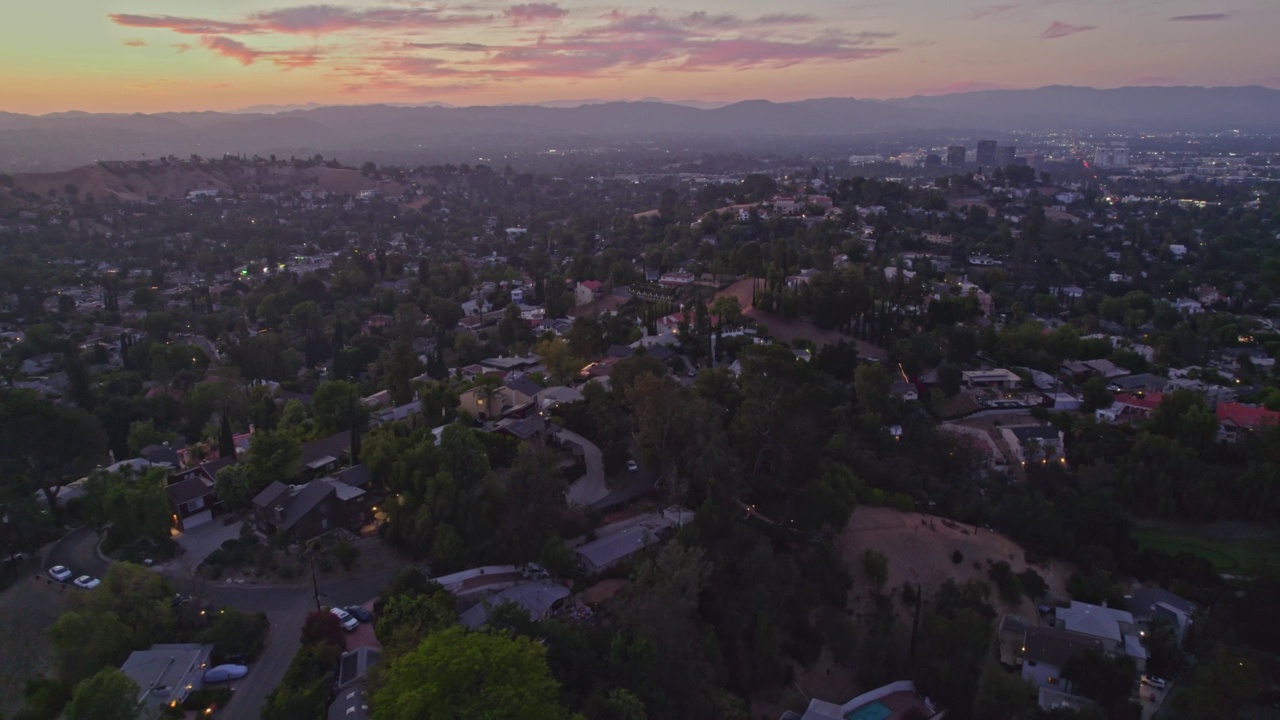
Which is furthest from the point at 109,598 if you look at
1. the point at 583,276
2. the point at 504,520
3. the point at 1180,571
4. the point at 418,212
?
the point at 418,212

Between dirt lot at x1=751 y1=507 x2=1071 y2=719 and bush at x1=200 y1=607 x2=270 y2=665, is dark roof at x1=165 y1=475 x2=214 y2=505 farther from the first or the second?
dirt lot at x1=751 y1=507 x2=1071 y2=719

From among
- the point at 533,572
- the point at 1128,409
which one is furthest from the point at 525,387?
the point at 1128,409

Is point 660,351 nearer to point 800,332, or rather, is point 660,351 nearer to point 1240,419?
point 800,332

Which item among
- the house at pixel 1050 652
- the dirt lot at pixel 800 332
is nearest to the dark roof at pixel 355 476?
the house at pixel 1050 652

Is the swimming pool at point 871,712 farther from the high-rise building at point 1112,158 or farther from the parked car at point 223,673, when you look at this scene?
the high-rise building at point 1112,158

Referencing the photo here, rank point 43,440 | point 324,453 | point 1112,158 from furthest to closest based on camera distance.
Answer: point 1112,158, point 324,453, point 43,440

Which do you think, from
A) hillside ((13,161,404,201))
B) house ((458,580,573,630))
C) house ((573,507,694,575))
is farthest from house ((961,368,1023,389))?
hillside ((13,161,404,201))
